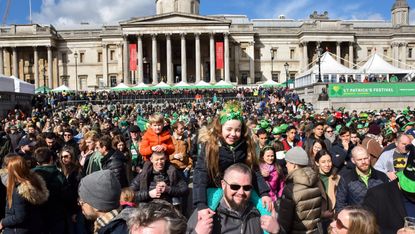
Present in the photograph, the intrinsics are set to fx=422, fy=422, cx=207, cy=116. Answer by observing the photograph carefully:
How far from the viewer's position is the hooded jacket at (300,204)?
471 centimetres

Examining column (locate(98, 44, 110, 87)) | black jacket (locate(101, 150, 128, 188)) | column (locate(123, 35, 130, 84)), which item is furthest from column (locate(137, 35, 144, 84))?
black jacket (locate(101, 150, 128, 188))

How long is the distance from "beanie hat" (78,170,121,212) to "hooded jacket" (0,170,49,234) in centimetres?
148

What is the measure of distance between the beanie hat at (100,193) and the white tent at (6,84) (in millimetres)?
25095

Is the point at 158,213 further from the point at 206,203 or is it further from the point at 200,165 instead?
the point at 200,165

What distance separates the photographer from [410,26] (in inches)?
2872

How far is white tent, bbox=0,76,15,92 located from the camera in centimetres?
2595

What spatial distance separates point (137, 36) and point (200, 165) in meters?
61.6

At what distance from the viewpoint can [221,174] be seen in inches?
163

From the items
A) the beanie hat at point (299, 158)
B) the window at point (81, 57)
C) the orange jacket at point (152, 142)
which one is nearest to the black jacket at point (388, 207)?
the beanie hat at point (299, 158)

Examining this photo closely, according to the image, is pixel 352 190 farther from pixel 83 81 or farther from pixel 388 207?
pixel 83 81

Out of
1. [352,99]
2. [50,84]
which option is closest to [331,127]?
[352,99]

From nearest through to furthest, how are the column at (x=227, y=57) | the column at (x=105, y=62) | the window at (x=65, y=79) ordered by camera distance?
1. the column at (x=227, y=57)
2. the column at (x=105, y=62)
3. the window at (x=65, y=79)

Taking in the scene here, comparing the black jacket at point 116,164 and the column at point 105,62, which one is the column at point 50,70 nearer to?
the column at point 105,62

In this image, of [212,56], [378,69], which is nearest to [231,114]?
[378,69]
